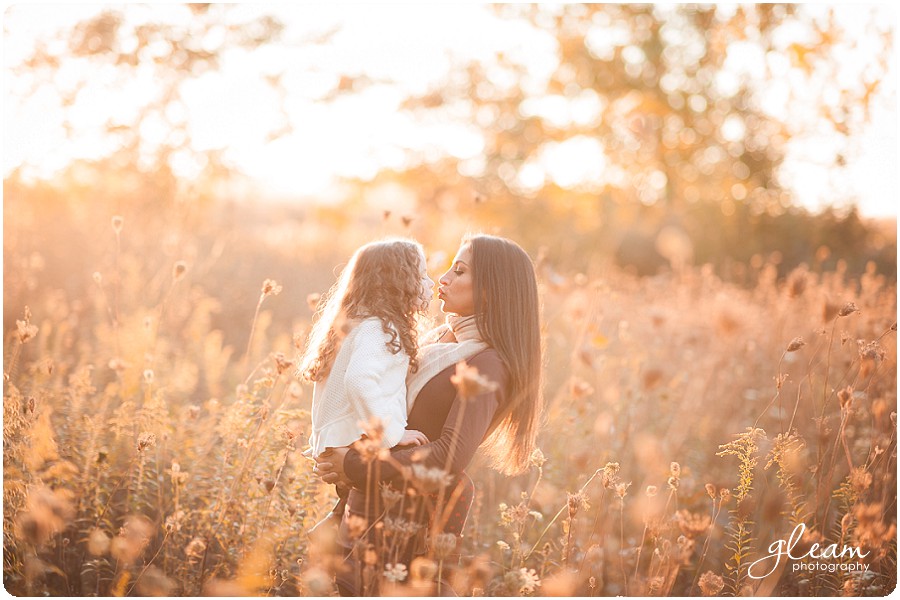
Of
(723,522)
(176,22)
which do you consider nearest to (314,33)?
(176,22)

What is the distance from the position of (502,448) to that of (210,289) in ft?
13.2

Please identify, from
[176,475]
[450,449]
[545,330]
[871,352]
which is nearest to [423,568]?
[450,449]

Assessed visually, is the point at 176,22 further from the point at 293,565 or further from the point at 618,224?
the point at 618,224

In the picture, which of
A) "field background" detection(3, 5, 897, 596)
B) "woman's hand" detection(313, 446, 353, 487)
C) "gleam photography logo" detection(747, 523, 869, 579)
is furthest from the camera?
"gleam photography logo" detection(747, 523, 869, 579)

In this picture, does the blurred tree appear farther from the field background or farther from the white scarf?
the white scarf

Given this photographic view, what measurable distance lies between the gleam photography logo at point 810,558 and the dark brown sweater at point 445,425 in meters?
1.55

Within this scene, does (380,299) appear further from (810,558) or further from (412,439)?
(810,558)

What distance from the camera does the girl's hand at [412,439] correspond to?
2.15 m

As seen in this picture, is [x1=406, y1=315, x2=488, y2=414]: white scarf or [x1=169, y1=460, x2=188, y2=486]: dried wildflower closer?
[x1=406, y1=315, x2=488, y2=414]: white scarf

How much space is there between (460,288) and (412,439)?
52cm

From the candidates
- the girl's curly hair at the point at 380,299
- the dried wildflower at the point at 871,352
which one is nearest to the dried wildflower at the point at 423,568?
the girl's curly hair at the point at 380,299

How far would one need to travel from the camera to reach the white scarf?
7.50ft

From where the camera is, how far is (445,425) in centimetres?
212

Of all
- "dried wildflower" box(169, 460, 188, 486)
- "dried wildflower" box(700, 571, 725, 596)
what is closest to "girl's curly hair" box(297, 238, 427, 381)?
"dried wildflower" box(169, 460, 188, 486)
